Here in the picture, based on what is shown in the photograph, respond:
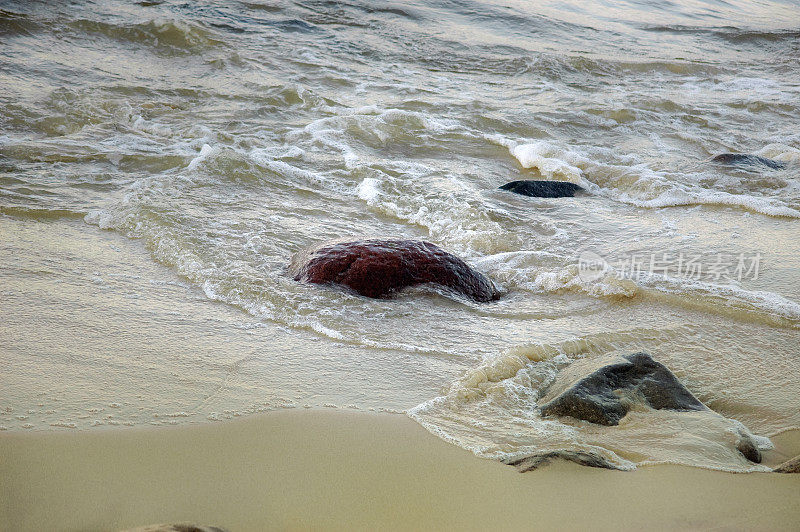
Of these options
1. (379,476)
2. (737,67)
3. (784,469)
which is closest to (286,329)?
(379,476)

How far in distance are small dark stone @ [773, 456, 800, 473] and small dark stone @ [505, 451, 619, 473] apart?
501mm

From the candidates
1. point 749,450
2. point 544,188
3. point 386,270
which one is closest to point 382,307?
point 386,270

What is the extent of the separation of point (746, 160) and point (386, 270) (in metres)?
4.54

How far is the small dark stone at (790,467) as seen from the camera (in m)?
2.06

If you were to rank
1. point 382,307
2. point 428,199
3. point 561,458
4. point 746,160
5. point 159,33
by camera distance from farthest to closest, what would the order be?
point 159,33 → point 746,160 → point 428,199 → point 382,307 → point 561,458

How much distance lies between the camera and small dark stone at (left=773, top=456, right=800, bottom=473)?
206cm

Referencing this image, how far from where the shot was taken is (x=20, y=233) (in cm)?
397

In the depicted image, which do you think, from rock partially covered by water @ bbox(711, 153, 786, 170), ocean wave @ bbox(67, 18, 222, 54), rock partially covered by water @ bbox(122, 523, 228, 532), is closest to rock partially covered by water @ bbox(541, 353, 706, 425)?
rock partially covered by water @ bbox(122, 523, 228, 532)

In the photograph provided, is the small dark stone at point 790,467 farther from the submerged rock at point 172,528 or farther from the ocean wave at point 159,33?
the ocean wave at point 159,33

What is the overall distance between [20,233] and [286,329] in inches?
78.0

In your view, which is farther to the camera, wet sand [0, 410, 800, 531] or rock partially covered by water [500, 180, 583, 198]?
rock partially covered by water [500, 180, 583, 198]

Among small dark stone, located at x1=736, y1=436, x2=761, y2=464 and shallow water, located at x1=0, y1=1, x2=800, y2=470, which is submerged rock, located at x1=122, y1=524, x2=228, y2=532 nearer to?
shallow water, located at x1=0, y1=1, x2=800, y2=470

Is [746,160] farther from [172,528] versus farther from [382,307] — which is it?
[172,528]

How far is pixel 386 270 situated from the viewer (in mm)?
3633
